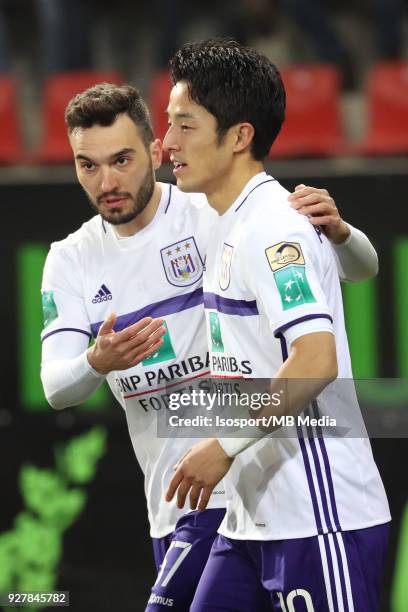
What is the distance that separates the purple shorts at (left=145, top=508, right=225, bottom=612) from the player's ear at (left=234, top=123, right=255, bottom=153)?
1.09 metres

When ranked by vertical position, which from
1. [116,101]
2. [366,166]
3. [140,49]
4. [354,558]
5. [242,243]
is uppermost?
[140,49]

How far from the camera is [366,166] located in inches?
263

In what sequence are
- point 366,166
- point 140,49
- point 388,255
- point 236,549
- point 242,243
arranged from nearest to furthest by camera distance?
point 242,243
point 236,549
point 388,255
point 366,166
point 140,49

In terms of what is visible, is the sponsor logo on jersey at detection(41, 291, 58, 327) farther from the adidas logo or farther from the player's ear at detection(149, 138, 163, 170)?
the player's ear at detection(149, 138, 163, 170)

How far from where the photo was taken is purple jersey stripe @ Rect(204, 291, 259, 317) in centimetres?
279

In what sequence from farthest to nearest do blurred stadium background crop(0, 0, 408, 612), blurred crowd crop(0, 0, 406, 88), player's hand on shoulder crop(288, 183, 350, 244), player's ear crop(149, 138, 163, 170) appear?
1. blurred crowd crop(0, 0, 406, 88)
2. blurred stadium background crop(0, 0, 408, 612)
3. player's ear crop(149, 138, 163, 170)
4. player's hand on shoulder crop(288, 183, 350, 244)

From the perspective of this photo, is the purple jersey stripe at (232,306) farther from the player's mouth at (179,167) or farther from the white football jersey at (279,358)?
the player's mouth at (179,167)

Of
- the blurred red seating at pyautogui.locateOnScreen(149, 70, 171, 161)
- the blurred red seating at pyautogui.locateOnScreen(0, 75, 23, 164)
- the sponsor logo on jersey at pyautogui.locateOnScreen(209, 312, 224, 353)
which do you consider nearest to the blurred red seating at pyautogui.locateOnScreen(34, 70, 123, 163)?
the blurred red seating at pyautogui.locateOnScreen(0, 75, 23, 164)

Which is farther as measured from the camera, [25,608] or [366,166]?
[366,166]

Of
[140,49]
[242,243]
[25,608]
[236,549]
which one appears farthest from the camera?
[140,49]

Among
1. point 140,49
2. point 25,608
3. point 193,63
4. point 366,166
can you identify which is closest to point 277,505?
point 193,63

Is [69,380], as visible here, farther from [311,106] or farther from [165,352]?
[311,106]

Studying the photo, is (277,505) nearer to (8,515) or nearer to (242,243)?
(242,243)

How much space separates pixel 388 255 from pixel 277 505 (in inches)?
132
